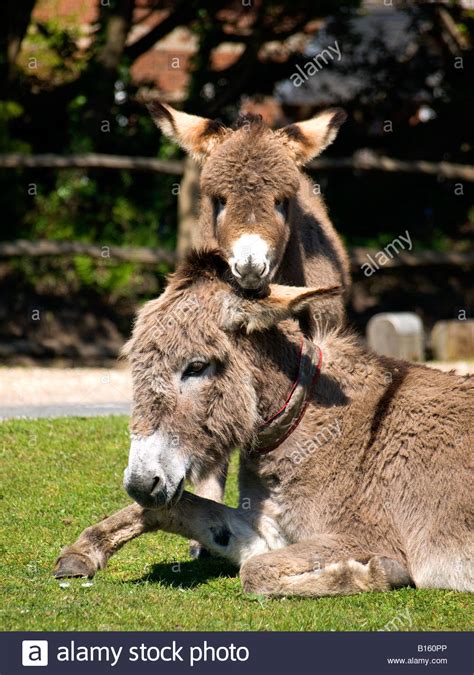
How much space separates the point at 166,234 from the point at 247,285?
35.0ft

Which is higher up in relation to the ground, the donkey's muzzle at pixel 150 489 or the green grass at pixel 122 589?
the donkey's muzzle at pixel 150 489

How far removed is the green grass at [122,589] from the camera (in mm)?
4727

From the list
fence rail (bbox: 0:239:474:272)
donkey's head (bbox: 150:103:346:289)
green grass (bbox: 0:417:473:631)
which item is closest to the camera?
green grass (bbox: 0:417:473:631)

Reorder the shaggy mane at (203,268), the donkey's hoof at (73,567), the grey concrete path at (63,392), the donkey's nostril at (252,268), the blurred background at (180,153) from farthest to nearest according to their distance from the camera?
1. the blurred background at (180,153)
2. the grey concrete path at (63,392)
3. the donkey's nostril at (252,268)
4. the donkey's hoof at (73,567)
5. the shaggy mane at (203,268)

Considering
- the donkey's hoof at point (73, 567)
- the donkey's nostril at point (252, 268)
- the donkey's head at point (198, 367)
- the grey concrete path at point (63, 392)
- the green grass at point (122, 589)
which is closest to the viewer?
the green grass at point (122, 589)

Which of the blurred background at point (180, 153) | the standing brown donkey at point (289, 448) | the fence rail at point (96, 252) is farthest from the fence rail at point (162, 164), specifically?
the standing brown donkey at point (289, 448)

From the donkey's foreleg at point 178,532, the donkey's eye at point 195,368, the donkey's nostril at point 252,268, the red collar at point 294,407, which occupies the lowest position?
the donkey's foreleg at point 178,532

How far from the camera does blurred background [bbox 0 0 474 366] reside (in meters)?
15.1

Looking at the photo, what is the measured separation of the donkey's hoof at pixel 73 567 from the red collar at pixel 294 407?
3.35ft

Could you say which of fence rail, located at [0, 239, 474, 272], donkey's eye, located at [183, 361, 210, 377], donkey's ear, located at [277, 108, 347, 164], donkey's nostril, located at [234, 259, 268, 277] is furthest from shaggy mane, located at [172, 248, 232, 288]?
fence rail, located at [0, 239, 474, 272]

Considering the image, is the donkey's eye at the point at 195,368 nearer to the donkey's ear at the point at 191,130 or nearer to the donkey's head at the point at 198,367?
the donkey's head at the point at 198,367

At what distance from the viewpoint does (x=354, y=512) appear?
5.34m

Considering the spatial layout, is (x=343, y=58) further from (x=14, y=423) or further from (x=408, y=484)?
(x=408, y=484)

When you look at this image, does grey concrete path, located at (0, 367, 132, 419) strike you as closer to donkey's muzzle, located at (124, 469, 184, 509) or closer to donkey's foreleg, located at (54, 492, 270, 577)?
donkey's foreleg, located at (54, 492, 270, 577)
